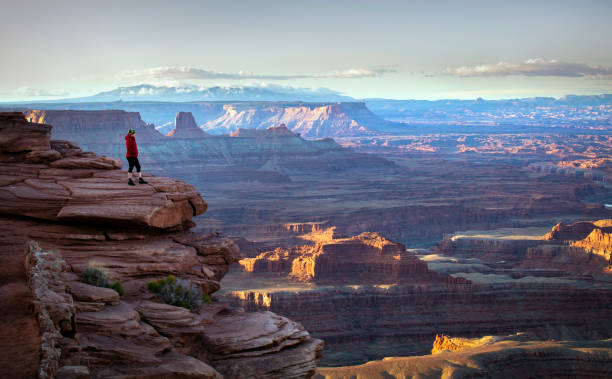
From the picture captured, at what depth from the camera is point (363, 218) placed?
114875mm

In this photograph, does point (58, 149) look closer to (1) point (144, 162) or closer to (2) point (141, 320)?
(2) point (141, 320)

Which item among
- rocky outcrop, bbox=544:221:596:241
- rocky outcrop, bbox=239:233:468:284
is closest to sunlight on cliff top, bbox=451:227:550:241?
rocky outcrop, bbox=544:221:596:241

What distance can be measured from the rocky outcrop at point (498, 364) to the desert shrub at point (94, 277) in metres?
20.9

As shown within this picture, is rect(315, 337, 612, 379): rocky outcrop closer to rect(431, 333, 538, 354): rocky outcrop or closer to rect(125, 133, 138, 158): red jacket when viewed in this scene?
rect(431, 333, 538, 354): rocky outcrop

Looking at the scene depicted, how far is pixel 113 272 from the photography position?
18.4m

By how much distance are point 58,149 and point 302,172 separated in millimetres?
162492

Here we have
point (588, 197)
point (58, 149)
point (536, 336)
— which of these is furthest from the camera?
point (588, 197)

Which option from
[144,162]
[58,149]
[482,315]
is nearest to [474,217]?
[482,315]

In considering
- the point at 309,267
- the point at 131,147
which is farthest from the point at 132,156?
the point at 309,267

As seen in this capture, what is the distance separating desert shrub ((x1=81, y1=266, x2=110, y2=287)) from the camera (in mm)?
17203

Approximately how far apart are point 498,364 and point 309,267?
28.6 metres

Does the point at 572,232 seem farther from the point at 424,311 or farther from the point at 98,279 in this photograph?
the point at 98,279

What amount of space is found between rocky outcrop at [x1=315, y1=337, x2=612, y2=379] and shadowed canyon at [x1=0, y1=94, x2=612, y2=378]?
4.7 inches

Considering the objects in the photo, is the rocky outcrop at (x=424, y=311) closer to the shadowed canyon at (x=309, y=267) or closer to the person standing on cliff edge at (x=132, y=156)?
the shadowed canyon at (x=309, y=267)
